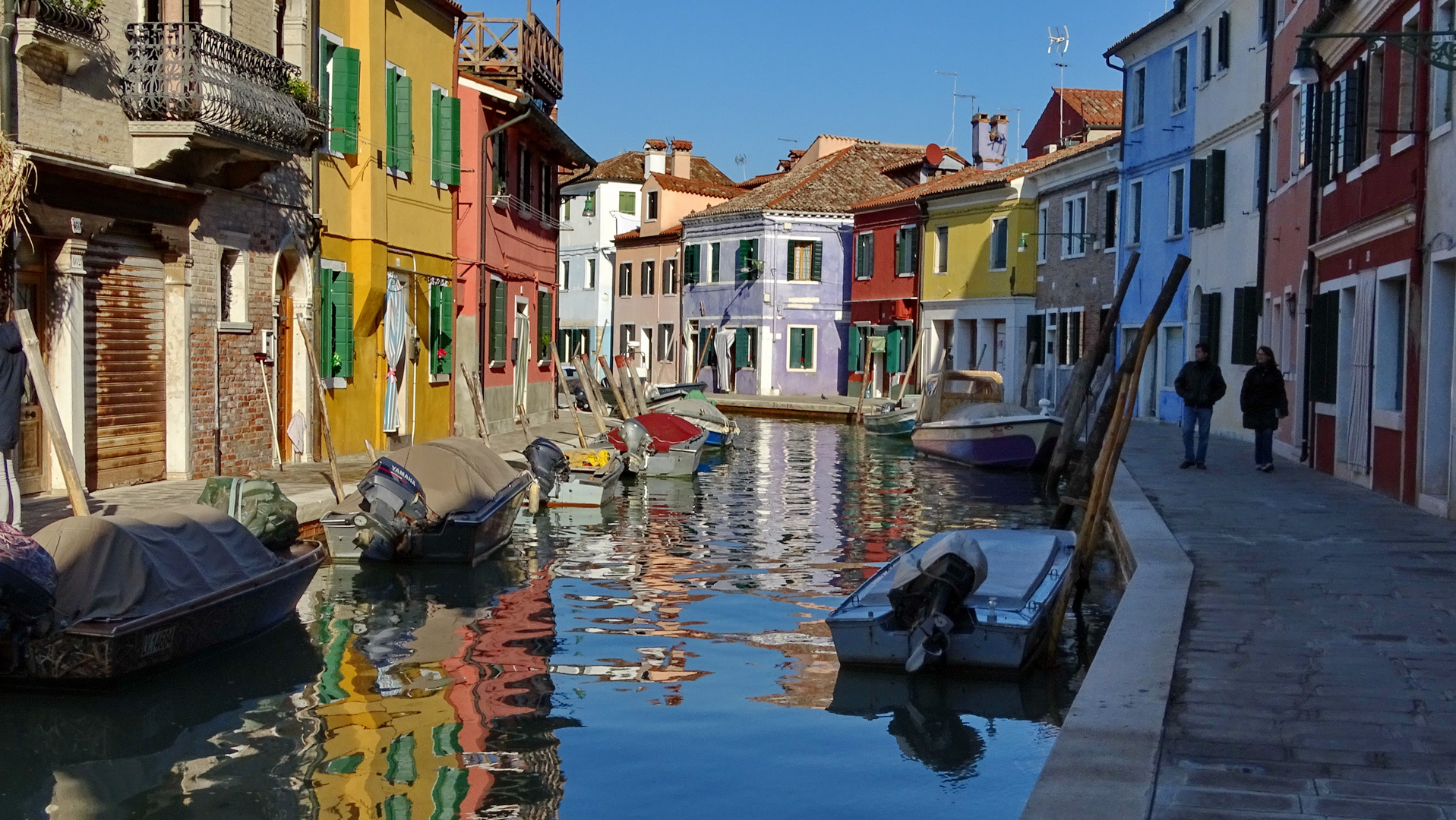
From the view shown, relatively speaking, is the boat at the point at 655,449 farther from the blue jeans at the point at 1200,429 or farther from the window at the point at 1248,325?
the window at the point at 1248,325

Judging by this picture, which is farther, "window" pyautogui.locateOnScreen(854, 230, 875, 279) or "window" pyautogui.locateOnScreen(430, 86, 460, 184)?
"window" pyautogui.locateOnScreen(854, 230, 875, 279)

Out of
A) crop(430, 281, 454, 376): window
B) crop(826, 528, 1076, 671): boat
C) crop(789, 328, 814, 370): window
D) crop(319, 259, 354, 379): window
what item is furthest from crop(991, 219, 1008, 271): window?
crop(826, 528, 1076, 671): boat

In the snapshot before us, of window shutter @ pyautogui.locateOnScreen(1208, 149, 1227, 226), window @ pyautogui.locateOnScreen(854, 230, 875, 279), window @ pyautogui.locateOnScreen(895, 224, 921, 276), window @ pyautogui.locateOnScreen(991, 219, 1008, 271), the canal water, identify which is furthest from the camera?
window @ pyautogui.locateOnScreen(854, 230, 875, 279)

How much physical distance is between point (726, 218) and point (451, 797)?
45.9m

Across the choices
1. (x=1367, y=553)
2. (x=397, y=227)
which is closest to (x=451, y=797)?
(x=1367, y=553)

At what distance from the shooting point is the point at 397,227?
2295 cm

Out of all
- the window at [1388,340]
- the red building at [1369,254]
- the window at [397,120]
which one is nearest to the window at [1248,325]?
the red building at [1369,254]

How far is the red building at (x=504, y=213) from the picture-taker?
27.4m

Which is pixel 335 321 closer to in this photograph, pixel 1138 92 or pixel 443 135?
pixel 443 135

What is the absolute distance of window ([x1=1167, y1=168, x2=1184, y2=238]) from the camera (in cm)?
3219

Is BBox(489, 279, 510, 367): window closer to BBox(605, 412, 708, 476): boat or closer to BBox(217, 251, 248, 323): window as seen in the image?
BBox(605, 412, 708, 476): boat

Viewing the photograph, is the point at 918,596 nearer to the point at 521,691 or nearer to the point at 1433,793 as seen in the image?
the point at 521,691

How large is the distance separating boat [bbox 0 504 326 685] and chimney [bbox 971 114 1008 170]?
4172 cm

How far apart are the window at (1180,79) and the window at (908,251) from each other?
45.4ft
